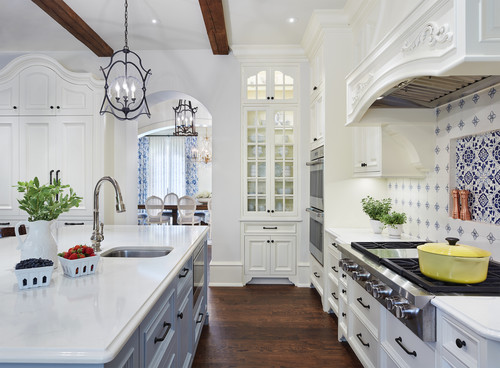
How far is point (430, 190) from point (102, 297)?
2.20 metres

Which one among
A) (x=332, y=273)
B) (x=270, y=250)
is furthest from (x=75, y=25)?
(x=332, y=273)

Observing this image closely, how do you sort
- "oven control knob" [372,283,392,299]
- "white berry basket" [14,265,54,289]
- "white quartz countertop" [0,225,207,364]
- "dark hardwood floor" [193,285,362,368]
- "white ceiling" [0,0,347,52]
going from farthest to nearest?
"white ceiling" [0,0,347,52]
"dark hardwood floor" [193,285,362,368]
"oven control knob" [372,283,392,299]
"white berry basket" [14,265,54,289]
"white quartz countertop" [0,225,207,364]

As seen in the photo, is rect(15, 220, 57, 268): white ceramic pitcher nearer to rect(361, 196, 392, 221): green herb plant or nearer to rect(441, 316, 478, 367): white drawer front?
rect(441, 316, 478, 367): white drawer front

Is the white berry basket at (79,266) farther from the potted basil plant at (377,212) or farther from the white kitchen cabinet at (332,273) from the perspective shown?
the potted basil plant at (377,212)

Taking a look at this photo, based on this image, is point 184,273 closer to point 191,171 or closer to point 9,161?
point 9,161

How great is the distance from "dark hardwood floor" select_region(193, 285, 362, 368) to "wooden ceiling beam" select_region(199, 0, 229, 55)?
9.70 ft

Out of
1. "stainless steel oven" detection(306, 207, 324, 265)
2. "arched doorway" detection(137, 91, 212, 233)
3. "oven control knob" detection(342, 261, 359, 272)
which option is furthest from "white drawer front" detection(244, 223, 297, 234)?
"arched doorway" detection(137, 91, 212, 233)

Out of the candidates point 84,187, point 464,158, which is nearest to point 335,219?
point 464,158

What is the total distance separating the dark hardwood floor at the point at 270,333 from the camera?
240cm

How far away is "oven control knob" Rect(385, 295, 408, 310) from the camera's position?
1424mm

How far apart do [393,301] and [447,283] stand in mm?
243

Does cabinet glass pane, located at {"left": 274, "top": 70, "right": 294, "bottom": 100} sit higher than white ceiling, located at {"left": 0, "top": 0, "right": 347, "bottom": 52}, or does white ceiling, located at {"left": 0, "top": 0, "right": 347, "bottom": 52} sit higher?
white ceiling, located at {"left": 0, "top": 0, "right": 347, "bottom": 52}

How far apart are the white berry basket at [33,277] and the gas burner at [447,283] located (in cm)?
156

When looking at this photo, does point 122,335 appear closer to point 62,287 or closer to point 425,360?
point 62,287
